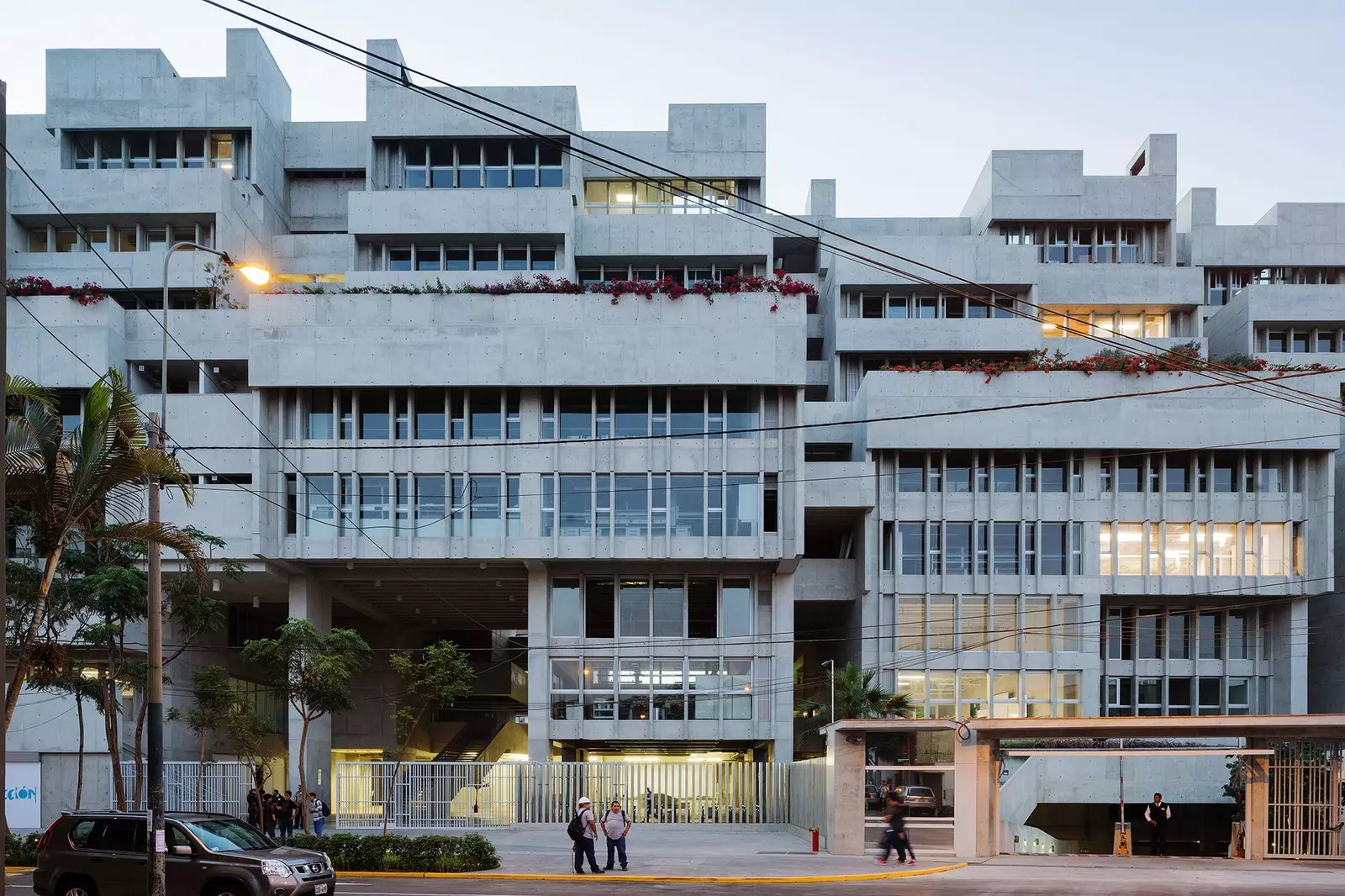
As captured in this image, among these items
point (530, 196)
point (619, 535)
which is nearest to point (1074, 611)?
point (619, 535)

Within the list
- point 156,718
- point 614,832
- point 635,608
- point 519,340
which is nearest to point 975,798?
point 614,832

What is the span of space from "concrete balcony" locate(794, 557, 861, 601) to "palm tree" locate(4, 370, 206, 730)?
36893mm

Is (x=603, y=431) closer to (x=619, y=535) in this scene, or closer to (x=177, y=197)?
(x=619, y=535)

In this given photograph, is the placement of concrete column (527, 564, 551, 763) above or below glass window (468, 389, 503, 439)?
below

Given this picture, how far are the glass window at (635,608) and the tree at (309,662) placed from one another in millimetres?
13288

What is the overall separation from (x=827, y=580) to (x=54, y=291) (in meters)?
32.3

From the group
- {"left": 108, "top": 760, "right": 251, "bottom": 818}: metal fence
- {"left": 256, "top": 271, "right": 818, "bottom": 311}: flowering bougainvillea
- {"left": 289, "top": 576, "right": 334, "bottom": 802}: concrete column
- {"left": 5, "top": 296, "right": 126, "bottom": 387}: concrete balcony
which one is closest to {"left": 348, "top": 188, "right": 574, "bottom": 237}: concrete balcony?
{"left": 256, "top": 271, "right": 818, "bottom": 311}: flowering bougainvillea

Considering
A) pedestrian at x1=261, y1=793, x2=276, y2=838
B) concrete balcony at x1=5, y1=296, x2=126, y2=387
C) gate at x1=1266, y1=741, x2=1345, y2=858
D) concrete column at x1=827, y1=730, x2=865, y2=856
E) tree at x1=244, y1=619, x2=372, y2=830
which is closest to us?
gate at x1=1266, y1=741, x2=1345, y2=858

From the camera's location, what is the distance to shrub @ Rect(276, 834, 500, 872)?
84.5 ft

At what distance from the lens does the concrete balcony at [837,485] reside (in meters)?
49.9

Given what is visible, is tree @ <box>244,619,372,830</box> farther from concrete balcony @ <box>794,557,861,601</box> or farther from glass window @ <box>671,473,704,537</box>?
concrete balcony @ <box>794,557,861,601</box>

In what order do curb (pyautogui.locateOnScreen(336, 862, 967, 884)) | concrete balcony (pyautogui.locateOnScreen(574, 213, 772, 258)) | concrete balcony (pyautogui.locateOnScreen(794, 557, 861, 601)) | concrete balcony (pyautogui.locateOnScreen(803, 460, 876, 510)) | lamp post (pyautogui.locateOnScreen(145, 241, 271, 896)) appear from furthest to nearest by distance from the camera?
concrete balcony (pyautogui.locateOnScreen(574, 213, 772, 258)) < concrete balcony (pyautogui.locateOnScreen(794, 557, 861, 601)) < concrete balcony (pyautogui.locateOnScreen(803, 460, 876, 510)) < curb (pyautogui.locateOnScreen(336, 862, 967, 884)) < lamp post (pyautogui.locateOnScreen(145, 241, 271, 896))

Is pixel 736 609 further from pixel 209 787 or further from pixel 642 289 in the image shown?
pixel 209 787

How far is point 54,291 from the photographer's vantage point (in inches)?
1742
